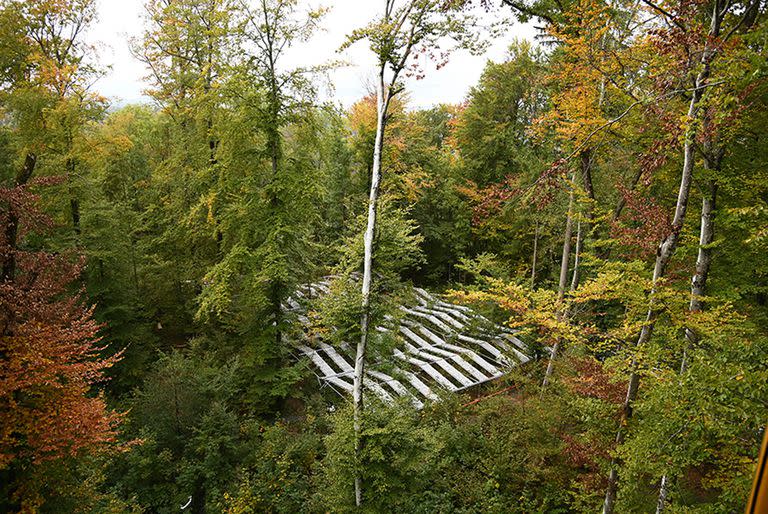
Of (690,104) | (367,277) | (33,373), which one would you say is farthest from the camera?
(367,277)

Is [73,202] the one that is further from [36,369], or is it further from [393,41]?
[393,41]

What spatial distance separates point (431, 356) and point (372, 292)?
23.4ft

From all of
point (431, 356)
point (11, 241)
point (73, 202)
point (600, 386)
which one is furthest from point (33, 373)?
point (431, 356)

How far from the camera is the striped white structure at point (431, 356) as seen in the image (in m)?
11.6

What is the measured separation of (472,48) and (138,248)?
12.4m

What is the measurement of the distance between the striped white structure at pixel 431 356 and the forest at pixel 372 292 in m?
0.22

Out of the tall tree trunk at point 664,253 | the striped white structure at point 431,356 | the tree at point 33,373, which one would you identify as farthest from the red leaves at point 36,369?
the tall tree trunk at point 664,253

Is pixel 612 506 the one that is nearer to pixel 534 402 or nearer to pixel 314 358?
pixel 534 402

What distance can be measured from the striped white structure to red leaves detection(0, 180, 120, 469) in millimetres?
5674

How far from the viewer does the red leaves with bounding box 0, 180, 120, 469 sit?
624cm

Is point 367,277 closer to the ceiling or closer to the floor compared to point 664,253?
closer to the floor

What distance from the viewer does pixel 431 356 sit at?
513 inches

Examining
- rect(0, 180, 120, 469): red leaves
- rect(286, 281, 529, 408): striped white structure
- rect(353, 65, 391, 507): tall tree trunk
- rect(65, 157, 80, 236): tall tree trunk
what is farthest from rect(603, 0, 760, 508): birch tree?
rect(65, 157, 80, 236): tall tree trunk

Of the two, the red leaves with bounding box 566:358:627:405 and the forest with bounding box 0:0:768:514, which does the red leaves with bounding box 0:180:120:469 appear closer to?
the forest with bounding box 0:0:768:514
